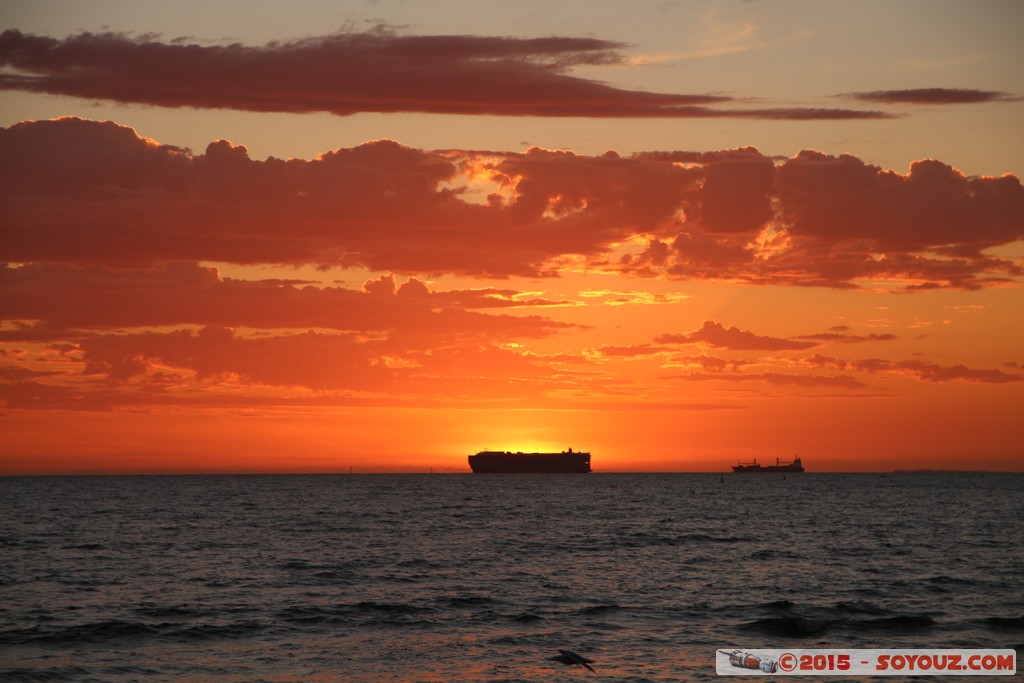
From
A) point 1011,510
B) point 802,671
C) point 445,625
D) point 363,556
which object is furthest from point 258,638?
point 1011,510

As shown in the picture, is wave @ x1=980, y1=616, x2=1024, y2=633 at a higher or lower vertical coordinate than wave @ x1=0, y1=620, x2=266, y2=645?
lower

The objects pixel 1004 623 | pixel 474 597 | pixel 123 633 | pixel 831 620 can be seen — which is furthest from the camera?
pixel 474 597

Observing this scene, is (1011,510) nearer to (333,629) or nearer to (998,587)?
(998,587)

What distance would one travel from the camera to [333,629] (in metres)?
50.9

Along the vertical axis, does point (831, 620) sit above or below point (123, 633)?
below

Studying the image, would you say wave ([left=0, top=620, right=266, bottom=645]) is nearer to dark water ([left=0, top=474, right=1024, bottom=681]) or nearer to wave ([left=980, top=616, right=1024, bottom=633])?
dark water ([left=0, top=474, right=1024, bottom=681])

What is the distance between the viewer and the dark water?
44.1 metres

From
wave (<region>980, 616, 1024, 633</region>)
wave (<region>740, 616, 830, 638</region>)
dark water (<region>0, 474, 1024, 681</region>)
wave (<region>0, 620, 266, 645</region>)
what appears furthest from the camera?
wave (<region>980, 616, 1024, 633</region>)

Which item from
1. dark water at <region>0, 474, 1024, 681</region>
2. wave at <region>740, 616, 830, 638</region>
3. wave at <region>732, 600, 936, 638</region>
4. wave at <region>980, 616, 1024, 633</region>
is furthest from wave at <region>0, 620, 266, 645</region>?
wave at <region>980, 616, 1024, 633</region>

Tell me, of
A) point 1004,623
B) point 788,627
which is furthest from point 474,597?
point 1004,623

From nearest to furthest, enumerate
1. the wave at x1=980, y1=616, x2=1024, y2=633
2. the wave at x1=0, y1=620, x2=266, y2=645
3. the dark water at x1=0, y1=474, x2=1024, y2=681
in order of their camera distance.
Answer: the dark water at x1=0, y1=474, x2=1024, y2=681 < the wave at x1=0, y1=620, x2=266, y2=645 < the wave at x1=980, y1=616, x2=1024, y2=633

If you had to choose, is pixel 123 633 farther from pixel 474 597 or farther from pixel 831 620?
pixel 831 620

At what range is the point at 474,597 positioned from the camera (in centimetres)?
6016

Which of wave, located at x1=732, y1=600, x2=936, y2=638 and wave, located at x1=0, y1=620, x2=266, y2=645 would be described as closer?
wave, located at x1=0, y1=620, x2=266, y2=645
